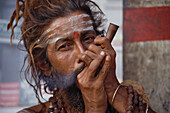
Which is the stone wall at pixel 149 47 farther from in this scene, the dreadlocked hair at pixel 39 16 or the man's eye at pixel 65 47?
the man's eye at pixel 65 47

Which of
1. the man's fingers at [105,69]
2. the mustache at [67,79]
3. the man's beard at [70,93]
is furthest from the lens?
the man's beard at [70,93]

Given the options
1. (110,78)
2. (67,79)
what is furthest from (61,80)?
(110,78)

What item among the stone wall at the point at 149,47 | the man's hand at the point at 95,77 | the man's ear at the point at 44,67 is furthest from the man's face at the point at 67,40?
the stone wall at the point at 149,47

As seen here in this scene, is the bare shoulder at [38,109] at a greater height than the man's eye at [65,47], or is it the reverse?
the man's eye at [65,47]

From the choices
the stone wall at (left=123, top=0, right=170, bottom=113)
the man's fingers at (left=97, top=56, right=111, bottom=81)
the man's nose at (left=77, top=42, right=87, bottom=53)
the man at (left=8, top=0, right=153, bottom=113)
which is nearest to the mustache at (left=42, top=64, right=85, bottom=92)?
the man at (left=8, top=0, right=153, bottom=113)

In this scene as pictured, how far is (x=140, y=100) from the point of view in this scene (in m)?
1.32

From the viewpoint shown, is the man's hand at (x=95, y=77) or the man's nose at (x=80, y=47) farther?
the man's nose at (x=80, y=47)

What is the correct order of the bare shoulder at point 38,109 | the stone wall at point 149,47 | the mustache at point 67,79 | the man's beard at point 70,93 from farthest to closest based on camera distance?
the stone wall at point 149,47, the bare shoulder at point 38,109, the man's beard at point 70,93, the mustache at point 67,79

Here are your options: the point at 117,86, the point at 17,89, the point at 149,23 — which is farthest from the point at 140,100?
the point at 17,89

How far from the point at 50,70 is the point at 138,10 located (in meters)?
1.09

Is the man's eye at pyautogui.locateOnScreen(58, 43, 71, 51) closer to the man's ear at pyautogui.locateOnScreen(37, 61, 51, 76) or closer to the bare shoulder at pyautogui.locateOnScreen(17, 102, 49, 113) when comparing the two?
the man's ear at pyautogui.locateOnScreen(37, 61, 51, 76)

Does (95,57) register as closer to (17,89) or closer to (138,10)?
(138,10)

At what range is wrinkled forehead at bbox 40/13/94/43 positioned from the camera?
1.56 meters

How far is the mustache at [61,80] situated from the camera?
4.88ft
